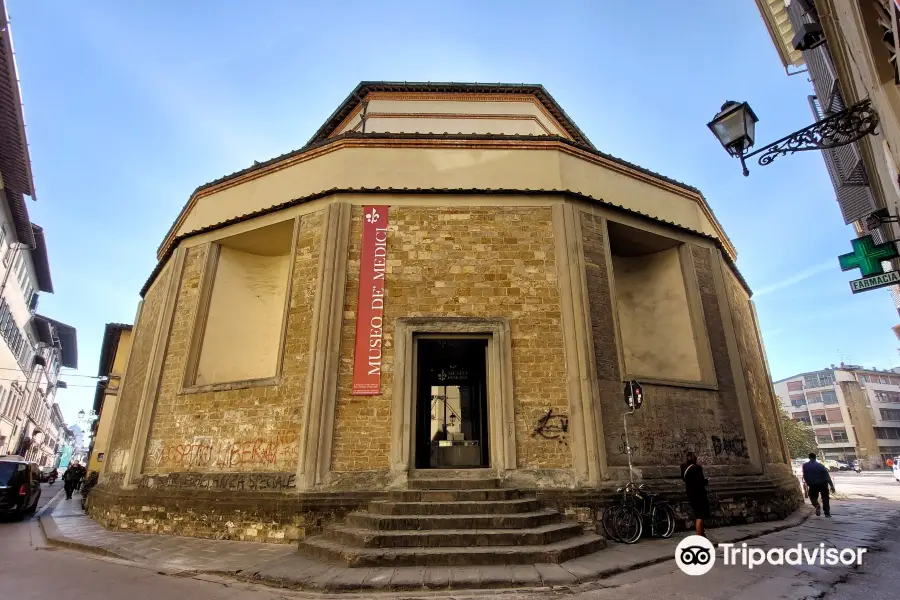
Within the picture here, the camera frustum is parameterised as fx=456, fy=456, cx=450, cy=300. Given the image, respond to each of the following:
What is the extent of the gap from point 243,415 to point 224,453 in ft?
2.42

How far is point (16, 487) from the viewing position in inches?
429

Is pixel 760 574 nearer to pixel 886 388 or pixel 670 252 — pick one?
pixel 670 252

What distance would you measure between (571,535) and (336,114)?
43.5 feet

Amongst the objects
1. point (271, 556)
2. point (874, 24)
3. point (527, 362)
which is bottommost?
point (271, 556)

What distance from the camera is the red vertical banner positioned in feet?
27.2

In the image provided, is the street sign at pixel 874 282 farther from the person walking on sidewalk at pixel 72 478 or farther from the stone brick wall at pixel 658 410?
the person walking on sidewalk at pixel 72 478

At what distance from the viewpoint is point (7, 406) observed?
2808 cm

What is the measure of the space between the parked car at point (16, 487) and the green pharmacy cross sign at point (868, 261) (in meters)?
16.9

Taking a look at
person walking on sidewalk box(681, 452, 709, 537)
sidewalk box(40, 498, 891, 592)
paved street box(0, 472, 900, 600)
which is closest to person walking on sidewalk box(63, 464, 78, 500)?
Answer: sidewalk box(40, 498, 891, 592)

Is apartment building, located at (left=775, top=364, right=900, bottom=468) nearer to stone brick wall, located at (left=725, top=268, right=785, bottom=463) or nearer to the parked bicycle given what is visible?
stone brick wall, located at (left=725, top=268, right=785, bottom=463)

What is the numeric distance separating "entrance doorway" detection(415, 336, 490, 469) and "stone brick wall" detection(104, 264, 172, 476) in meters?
6.17

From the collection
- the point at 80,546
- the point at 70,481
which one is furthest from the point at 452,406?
the point at 70,481

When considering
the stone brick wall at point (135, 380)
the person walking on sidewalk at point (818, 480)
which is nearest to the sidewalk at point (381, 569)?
the person walking on sidewalk at point (818, 480)

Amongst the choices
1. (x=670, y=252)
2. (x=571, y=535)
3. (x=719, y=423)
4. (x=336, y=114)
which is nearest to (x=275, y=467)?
(x=571, y=535)
